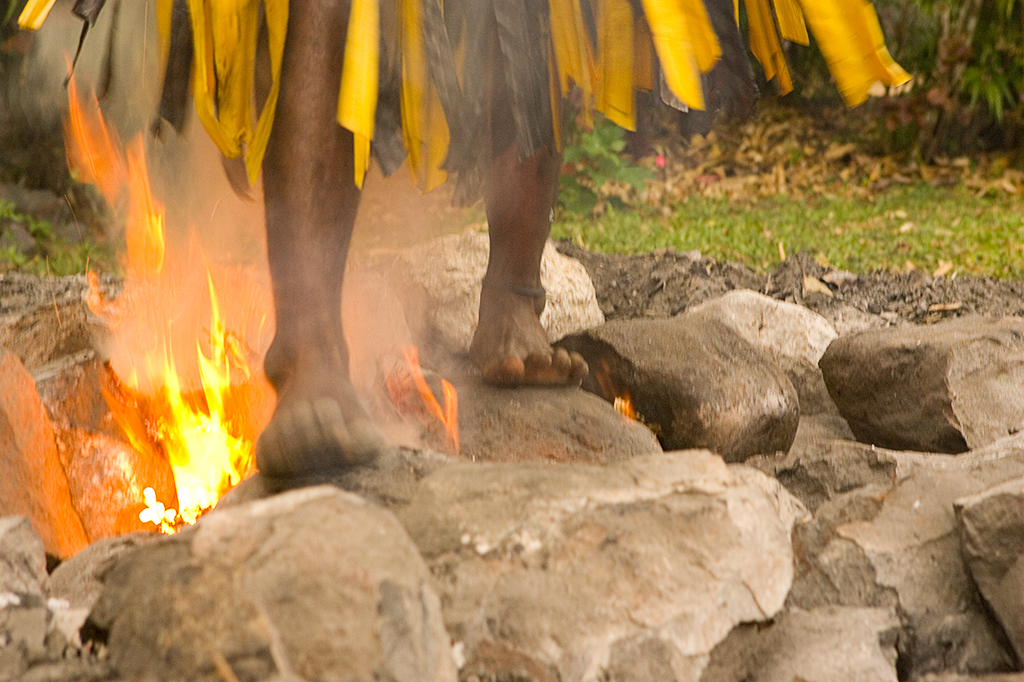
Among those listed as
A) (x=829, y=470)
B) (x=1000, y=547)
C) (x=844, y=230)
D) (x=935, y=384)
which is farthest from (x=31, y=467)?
(x=844, y=230)

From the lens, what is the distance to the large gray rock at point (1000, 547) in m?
1.37

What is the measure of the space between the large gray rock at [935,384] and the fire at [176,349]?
1.47m

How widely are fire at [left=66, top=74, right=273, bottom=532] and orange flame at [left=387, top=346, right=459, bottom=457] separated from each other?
0.29m

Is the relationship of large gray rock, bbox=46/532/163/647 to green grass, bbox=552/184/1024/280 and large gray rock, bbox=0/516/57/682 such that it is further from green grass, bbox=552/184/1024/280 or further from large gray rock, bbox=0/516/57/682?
green grass, bbox=552/184/1024/280

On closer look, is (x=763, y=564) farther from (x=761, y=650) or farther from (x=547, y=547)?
(x=547, y=547)

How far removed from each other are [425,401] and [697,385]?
64cm

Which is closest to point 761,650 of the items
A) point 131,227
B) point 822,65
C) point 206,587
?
point 206,587

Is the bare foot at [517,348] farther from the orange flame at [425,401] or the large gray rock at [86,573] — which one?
the large gray rock at [86,573]

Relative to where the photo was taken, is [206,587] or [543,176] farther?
[543,176]

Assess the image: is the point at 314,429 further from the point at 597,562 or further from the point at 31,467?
the point at 31,467

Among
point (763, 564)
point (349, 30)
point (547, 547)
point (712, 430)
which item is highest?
point (349, 30)

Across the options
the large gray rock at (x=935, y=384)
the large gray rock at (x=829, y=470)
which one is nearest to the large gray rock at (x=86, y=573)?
the large gray rock at (x=829, y=470)

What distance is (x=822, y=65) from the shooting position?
354 inches

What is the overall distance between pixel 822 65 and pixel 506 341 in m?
7.78
